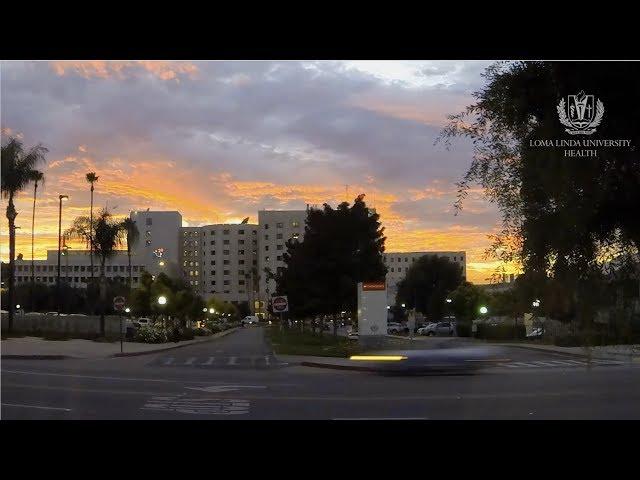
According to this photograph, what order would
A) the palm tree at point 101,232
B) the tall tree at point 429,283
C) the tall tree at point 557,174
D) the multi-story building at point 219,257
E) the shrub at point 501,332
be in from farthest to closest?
the multi-story building at point 219,257 < the tall tree at point 429,283 < the palm tree at point 101,232 < the shrub at point 501,332 < the tall tree at point 557,174

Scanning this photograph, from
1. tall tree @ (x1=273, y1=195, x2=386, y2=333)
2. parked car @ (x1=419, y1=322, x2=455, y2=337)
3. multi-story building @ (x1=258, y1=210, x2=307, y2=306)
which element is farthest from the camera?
multi-story building @ (x1=258, y1=210, x2=307, y2=306)

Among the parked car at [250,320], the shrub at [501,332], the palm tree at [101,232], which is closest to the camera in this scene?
the shrub at [501,332]

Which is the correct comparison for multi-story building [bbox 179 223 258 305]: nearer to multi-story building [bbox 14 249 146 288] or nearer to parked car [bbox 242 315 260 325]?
multi-story building [bbox 14 249 146 288]

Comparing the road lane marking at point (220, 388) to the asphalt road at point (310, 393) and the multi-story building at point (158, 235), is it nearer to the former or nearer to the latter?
the asphalt road at point (310, 393)

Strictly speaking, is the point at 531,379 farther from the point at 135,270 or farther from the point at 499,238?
the point at 135,270

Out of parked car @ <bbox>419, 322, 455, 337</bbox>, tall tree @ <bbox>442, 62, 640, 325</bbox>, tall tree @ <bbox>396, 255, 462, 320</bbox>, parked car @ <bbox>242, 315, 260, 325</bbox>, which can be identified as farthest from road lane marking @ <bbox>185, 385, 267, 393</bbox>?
parked car @ <bbox>242, 315, 260, 325</bbox>

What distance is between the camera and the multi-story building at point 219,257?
91000mm

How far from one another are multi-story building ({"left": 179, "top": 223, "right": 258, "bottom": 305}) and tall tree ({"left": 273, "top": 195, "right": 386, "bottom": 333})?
129 feet

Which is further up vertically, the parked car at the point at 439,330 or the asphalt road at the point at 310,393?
the asphalt road at the point at 310,393

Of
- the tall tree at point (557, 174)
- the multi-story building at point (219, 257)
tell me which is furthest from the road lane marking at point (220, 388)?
the multi-story building at point (219, 257)

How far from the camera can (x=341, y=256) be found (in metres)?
42.8

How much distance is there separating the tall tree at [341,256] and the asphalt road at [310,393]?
62.6 feet

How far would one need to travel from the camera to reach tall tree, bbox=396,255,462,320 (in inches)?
3201

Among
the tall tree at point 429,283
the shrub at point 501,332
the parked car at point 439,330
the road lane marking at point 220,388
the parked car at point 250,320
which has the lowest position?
the parked car at point 250,320
